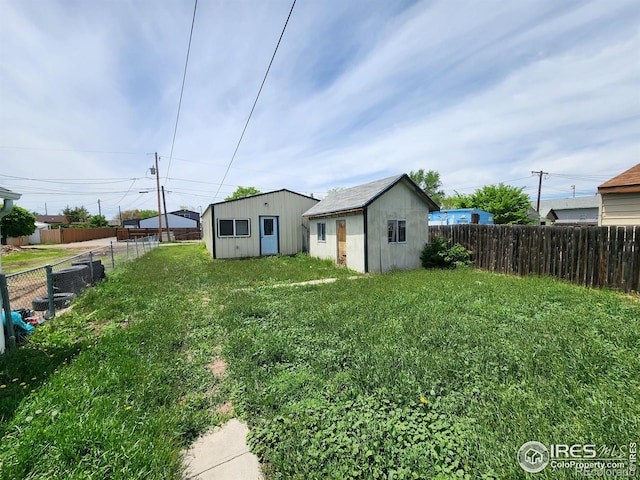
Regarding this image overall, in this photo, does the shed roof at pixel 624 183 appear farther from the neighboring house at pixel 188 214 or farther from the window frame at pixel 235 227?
the neighboring house at pixel 188 214

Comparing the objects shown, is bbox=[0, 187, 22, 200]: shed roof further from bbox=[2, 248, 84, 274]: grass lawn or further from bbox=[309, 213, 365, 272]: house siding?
bbox=[2, 248, 84, 274]: grass lawn

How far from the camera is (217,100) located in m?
9.41

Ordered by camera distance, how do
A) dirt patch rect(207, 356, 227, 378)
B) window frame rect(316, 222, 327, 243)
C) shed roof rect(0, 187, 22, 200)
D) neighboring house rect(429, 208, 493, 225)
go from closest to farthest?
dirt patch rect(207, 356, 227, 378)
shed roof rect(0, 187, 22, 200)
window frame rect(316, 222, 327, 243)
neighboring house rect(429, 208, 493, 225)

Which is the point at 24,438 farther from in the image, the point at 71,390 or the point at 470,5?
the point at 470,5

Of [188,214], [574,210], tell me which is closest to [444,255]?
[574,210]

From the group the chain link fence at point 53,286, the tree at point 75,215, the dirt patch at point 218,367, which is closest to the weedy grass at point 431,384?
the dirt patch at point 218,367

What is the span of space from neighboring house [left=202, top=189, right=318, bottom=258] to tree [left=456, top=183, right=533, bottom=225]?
1451cm

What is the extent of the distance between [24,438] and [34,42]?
791 cm

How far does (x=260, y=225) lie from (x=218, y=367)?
12.2 metres

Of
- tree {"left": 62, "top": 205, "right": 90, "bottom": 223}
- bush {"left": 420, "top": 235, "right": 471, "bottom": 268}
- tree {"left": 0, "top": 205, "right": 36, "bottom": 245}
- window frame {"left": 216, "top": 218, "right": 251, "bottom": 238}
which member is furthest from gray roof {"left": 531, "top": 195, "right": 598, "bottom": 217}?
tree {"left": 62, "top": 205, "right": 90, "bottom": 223}

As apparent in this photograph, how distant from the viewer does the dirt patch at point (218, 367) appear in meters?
3.37

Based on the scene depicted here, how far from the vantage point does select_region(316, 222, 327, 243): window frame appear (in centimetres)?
1309

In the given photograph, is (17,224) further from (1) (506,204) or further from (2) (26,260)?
(1) (506,204)

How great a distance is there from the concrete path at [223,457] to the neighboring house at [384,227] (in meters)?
7.91
